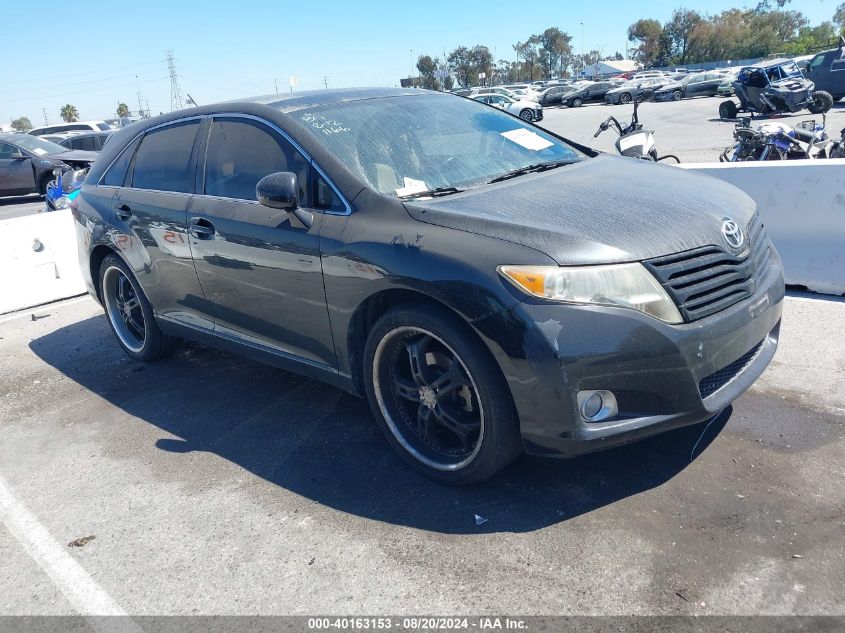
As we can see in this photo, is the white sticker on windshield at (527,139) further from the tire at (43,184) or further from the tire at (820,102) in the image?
the tire at (820,102)

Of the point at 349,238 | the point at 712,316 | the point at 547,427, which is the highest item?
the point at 349,238

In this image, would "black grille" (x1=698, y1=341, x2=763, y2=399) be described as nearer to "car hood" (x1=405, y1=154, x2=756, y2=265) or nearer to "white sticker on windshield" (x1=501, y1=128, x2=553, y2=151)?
"car hood" (x1=405, y1=154, x2=756, y2=265)

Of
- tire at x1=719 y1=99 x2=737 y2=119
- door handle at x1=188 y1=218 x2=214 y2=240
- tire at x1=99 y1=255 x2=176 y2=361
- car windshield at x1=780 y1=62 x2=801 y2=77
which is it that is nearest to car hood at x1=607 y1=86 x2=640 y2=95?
car windshield at x1=780 y1=62 x2=801 y2=77

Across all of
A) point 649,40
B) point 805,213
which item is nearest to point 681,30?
point 649,40

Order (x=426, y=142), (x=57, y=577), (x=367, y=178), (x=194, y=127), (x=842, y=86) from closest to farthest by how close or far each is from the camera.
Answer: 1. (x=57, y=577)
2. (x=367, y=178)
3. (x=426, y=142)
4. (x=194, y=127)
5. (x=842, y=86)

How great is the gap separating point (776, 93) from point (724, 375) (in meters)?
22.2

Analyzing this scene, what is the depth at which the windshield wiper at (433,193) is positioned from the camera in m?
3.38

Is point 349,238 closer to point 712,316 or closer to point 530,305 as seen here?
→ point 530,305

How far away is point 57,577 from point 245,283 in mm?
1680

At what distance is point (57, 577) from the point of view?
296 cm

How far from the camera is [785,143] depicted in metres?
9.22

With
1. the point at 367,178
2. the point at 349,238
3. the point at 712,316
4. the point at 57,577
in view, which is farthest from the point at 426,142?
the point at 57,577

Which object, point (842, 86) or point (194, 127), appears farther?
point (842, 86)

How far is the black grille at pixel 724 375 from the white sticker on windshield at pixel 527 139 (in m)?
1.73
